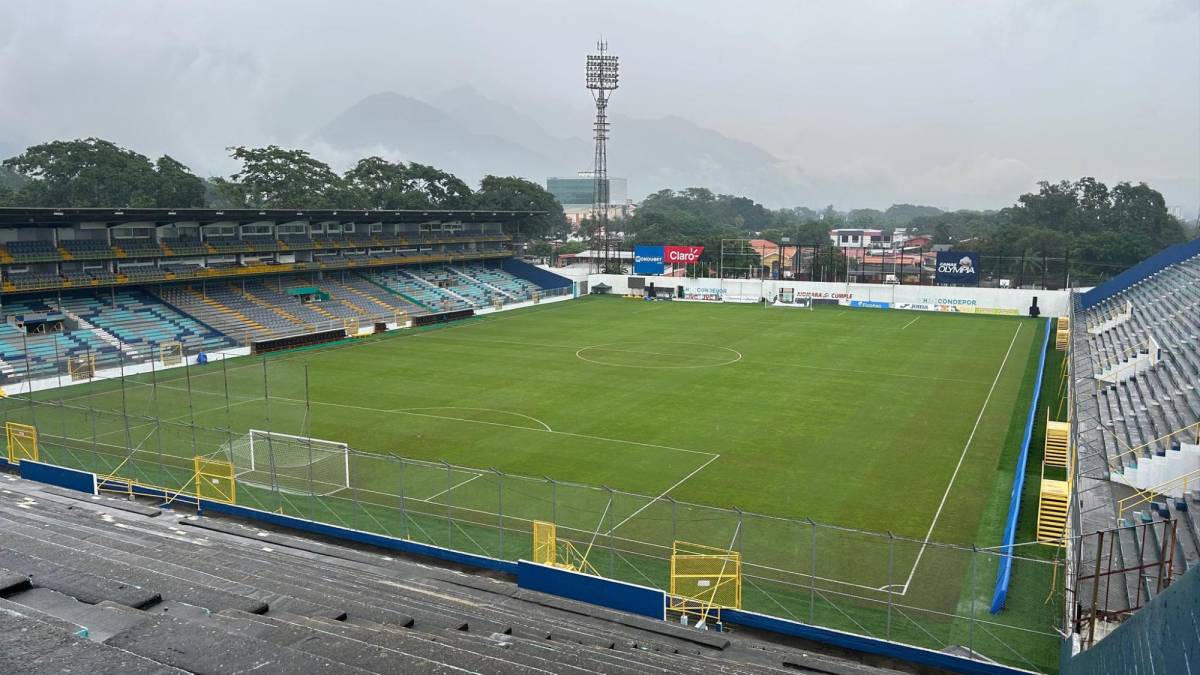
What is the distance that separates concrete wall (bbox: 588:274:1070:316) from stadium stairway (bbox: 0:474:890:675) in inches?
2073

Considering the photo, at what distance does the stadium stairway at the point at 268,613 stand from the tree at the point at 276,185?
2862 inches

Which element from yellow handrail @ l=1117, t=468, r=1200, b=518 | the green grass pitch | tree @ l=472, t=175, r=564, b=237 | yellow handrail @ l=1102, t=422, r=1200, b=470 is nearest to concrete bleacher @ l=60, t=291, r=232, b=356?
the green grass pitch

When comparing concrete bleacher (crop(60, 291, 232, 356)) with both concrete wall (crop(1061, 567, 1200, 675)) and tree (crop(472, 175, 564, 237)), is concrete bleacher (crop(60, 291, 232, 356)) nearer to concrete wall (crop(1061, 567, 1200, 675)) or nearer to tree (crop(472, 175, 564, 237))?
concrete wall (crop(1061, 567, 1200, 675))

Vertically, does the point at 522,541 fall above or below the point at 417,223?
below

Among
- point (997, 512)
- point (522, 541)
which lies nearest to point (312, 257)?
point (522, 541)

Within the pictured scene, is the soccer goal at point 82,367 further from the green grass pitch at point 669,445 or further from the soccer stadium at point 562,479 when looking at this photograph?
the green grass pitch at point 669,445

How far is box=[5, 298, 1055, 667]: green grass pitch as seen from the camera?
16297 mm

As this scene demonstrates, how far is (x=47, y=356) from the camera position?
37.0 meters

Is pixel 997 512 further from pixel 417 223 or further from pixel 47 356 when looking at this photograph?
pixel 417 223

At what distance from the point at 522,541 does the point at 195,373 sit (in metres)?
26.0

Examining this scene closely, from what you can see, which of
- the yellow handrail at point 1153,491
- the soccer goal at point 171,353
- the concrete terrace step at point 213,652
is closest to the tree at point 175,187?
the soccer goal at point 171,353

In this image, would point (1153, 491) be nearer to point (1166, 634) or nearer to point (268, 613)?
point (1166, 634)

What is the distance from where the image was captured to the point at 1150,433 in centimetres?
2091

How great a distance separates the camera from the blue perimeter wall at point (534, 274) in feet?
239
